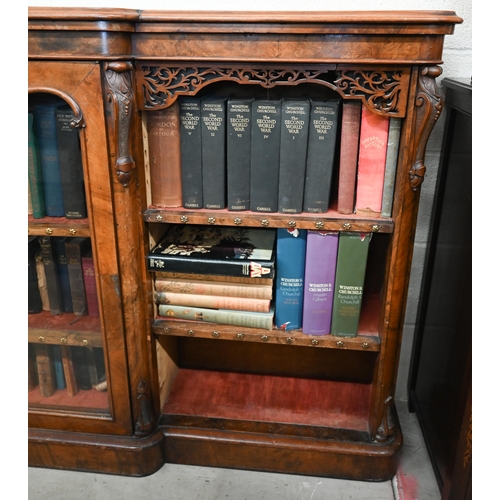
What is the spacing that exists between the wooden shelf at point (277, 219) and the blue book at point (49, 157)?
25 cm

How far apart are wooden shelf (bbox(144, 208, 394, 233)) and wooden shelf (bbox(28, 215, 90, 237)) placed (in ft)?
0.57

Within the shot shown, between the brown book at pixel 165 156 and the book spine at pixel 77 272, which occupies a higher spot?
the brown book at pixel 165 156

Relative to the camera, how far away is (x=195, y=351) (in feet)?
6.24

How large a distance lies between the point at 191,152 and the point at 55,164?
1.21 feet

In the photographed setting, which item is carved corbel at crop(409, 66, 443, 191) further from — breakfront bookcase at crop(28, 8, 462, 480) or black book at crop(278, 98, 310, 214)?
black book at crop(278, 98, 310, 214)

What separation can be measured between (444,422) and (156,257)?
99cm

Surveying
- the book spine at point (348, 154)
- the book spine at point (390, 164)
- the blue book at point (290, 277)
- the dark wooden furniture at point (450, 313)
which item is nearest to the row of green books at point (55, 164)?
the blue book at point (290, 277)

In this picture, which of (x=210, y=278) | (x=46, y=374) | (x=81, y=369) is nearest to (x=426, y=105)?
(x=210, y=278)

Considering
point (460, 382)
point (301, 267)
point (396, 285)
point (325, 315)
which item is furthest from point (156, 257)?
point (460, 382)

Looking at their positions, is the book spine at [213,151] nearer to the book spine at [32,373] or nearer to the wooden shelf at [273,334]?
the wooden shelf at [273,334]

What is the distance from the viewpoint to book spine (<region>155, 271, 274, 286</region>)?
Answer: 1.48 metres

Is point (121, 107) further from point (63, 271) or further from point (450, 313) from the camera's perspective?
point (450, 313)

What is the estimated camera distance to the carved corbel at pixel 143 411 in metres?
1.53

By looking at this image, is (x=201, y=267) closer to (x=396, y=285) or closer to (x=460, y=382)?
(x=396, y=285)
